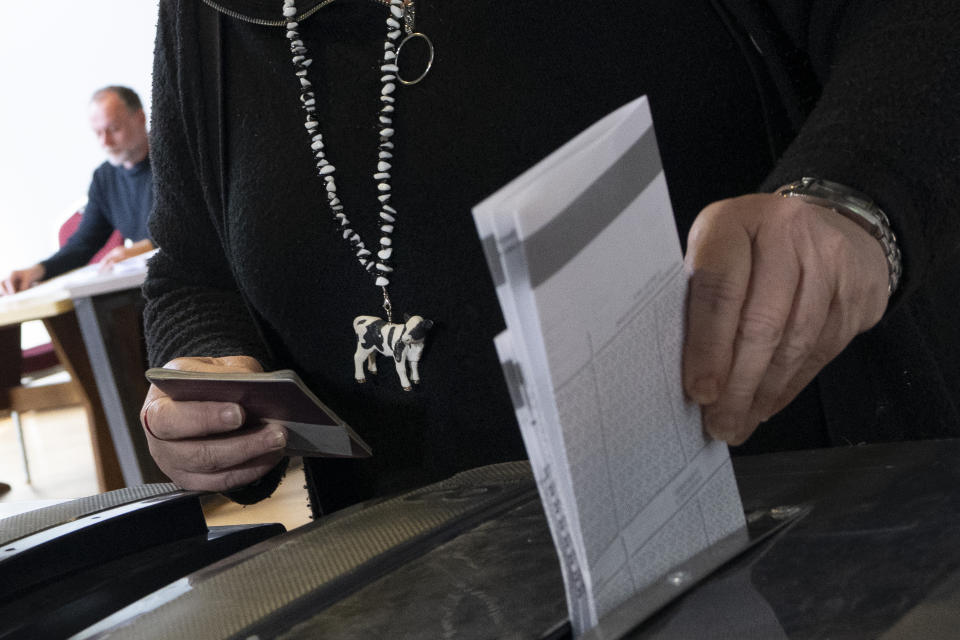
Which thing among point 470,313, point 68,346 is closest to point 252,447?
point 470,313

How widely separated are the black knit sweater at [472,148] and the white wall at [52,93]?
5303 millimetres

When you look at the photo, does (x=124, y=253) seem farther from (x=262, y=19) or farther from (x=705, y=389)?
(x=705, y=389)

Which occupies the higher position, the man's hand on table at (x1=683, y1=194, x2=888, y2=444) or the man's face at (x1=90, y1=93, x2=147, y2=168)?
the man's face at (x1=90, y1=93, x2=147, y2=168)

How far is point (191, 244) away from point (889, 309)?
712 millimetres

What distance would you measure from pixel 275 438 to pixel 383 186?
24 centimetres

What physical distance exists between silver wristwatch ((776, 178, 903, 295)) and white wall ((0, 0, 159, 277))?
5.80 m

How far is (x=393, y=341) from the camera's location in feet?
2.80

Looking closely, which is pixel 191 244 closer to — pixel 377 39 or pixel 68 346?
pixel 377 39

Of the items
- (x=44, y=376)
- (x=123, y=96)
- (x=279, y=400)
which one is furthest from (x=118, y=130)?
(x=279, y=400)

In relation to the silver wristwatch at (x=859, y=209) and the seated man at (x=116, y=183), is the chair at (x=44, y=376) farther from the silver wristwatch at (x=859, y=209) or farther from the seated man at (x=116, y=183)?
the silver wristwatch at (x=859, y=209)

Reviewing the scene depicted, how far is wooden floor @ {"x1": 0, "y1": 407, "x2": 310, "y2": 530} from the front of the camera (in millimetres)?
3258

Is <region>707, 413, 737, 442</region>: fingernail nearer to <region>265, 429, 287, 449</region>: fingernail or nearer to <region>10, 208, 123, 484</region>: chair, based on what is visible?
<region>265, 429, 287, 449</region>: fingernail

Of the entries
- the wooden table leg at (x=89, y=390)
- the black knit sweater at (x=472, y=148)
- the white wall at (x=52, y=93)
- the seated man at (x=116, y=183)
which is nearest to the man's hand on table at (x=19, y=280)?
the seated man at (x=116, y=183)

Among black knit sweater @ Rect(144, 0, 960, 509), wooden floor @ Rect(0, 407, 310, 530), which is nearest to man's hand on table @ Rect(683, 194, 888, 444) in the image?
black knit sweater @ Rect(144, 0, 960, 509)
